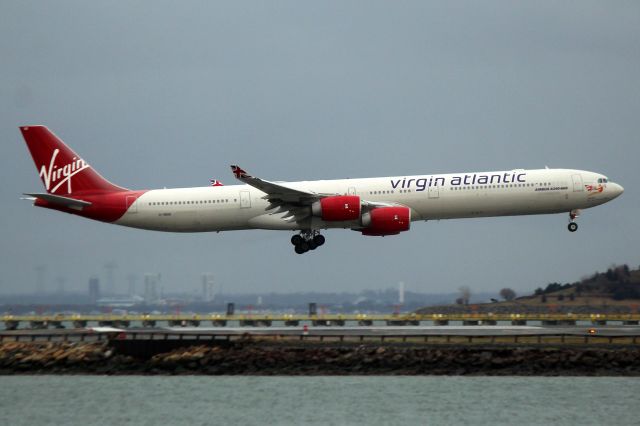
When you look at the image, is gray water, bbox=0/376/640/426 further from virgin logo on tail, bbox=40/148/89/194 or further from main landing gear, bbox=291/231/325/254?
virgin logo on tail, bbox=40/148/89/194

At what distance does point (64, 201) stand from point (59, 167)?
13.6 feet

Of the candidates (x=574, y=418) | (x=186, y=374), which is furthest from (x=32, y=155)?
(x=574, y=418)

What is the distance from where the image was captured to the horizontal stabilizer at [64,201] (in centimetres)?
8062

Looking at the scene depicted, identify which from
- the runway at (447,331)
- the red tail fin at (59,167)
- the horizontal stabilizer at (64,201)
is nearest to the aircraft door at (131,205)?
the red tail fin at (59,167)

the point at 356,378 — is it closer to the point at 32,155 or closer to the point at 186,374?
→ the point at 186,374

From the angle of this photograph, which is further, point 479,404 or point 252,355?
point 252,355

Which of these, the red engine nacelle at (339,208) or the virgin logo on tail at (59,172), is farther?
the virgin logo on tail at (59,172)

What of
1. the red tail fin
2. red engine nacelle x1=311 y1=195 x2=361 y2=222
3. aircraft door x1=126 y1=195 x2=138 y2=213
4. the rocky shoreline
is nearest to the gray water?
the rocky shoreline

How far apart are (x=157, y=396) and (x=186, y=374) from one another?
9.14 feet

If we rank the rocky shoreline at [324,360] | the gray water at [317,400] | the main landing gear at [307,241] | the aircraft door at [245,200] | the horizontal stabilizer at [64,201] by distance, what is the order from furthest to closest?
the main landing gear at [307,241], the horizontal stabilizer at [64,201], the aircraft door at [245,200], the rocky shoreline at [324,360], the gray water at [317,400]

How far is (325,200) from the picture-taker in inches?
3061

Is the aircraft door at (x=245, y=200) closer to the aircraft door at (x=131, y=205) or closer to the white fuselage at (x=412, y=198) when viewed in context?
the white fuselage at (x=412, y=198)

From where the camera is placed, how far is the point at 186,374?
69250 mm

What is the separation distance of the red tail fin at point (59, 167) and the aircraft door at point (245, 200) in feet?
28.6
